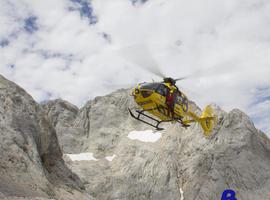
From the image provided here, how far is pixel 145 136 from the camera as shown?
82.9m

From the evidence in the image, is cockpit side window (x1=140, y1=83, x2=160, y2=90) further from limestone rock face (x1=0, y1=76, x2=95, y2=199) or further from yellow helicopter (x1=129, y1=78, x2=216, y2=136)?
limestone rock face (x1=0, y1=76, x2=95, y2=199)

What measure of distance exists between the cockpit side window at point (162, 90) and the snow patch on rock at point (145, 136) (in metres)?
55.2

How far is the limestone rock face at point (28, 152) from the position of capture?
979 inches

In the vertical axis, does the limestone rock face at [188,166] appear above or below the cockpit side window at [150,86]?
above

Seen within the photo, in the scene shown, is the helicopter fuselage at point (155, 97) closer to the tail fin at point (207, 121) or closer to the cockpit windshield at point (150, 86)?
the cockpit windshield at point (150, 86)

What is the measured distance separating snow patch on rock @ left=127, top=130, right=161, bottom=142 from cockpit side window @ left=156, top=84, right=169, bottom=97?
55.2 meters

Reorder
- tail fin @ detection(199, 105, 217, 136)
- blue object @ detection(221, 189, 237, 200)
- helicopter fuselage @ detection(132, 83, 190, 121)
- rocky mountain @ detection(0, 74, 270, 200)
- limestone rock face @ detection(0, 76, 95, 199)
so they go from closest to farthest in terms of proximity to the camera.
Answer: blue object @ detection(221, 189, 237, 200)
limestone rock face @ detection(0, 76, 95, 199)
helicopter fuselage @ detection(132, 83, 190, 121)
tail fin @ detection(199, 105, 217, 136)
rocky mountain @ detection(0, 74, 270, 200)

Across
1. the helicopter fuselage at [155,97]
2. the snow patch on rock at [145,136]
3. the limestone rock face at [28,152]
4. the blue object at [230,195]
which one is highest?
the snow patch on rock at [145,136]

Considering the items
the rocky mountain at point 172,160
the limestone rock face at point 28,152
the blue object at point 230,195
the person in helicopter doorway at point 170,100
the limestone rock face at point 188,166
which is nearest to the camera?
the blue object at point 230,195

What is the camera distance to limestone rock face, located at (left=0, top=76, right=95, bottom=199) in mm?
24859

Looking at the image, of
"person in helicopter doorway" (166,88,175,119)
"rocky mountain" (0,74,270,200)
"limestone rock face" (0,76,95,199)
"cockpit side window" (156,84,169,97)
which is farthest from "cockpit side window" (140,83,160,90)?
"rocky mountain" (0,74,270,200)

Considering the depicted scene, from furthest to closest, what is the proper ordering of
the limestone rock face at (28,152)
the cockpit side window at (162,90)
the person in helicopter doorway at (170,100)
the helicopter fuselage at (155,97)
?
the person in helicopter doorway at (170,100), the cockpit side window at (162,90), the helicopter fuselage at (155,97), the limestone rock face at (28,152)

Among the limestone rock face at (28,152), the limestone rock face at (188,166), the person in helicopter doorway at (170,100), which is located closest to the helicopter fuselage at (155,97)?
the person in helicopter doorway at (170,100)

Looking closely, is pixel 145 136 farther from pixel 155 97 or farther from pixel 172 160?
pixel 155 97
